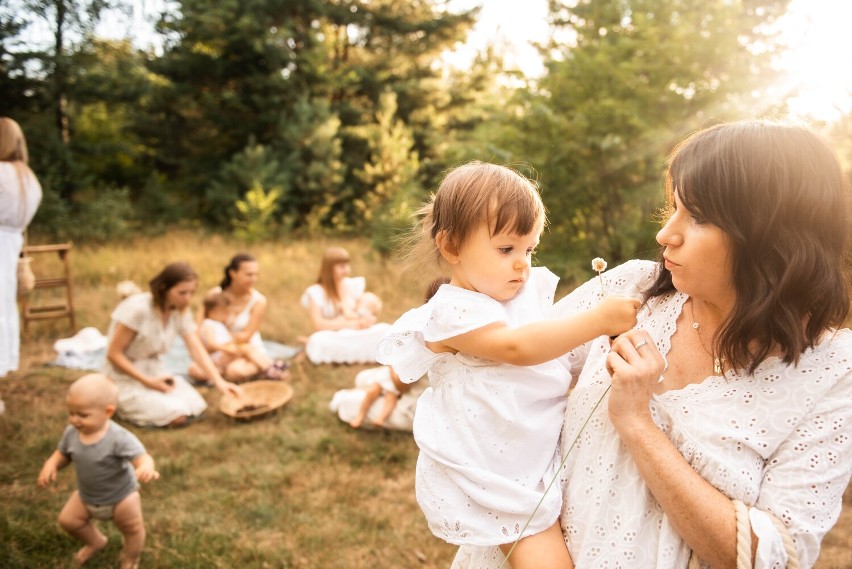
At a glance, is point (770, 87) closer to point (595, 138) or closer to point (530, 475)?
point (595, 138)

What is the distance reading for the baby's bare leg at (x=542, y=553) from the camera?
55.9 inches

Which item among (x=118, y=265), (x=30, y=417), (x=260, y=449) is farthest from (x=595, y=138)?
(x=118, y=265)

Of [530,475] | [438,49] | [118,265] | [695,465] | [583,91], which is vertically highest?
[438,49]

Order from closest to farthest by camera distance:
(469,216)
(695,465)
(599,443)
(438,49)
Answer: (695,465) → (599,443) → (469,216) → (438,49)

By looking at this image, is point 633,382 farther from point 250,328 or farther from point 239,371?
point 250,328

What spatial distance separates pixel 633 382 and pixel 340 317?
6.19 meters

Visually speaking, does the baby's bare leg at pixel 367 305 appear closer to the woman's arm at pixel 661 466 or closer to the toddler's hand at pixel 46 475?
the toddler's hand at pixel 46 475

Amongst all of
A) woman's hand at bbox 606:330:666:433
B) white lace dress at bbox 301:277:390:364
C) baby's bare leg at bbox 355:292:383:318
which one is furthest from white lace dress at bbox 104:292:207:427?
woman's hand at bbox 606:330:666:433

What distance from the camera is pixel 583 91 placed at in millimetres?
6715

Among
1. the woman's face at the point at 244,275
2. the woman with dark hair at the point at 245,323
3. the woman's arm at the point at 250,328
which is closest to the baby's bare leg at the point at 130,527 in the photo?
the woman with dark hair at the point at 245,323

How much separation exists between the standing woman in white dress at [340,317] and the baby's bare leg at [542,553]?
534cm

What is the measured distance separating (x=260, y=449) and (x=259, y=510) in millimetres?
1034

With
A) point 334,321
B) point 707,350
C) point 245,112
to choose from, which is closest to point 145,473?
point 707,350

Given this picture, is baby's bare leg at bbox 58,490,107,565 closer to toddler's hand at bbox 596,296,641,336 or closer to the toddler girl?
the toddler girl
